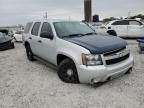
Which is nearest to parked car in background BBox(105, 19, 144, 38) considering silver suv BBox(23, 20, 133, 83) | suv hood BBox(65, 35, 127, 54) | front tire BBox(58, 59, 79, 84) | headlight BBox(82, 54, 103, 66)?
silver suv BBox(23, 20, 133, 83)

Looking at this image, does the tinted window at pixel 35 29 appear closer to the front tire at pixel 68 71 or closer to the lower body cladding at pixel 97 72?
the front tire at pixel 68 71

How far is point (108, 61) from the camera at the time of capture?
426cm

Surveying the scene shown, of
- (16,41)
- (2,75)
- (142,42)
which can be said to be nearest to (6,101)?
(2,75)

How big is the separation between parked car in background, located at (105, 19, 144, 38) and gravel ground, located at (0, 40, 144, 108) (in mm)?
8911

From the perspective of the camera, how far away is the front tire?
4623mm

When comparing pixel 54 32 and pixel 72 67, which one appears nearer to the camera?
pixel 72 67

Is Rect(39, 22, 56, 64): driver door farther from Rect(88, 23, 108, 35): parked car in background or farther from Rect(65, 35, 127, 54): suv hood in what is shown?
Rect(88, 23, 108, 35): parked car in background

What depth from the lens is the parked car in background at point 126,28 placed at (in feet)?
45.6

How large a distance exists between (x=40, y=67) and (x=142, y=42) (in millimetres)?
4566

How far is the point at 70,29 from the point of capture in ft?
18.2

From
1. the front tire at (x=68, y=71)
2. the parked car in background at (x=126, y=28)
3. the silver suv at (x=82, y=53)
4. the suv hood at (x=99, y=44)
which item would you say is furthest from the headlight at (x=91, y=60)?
the parked car in background at (x=126, y=28)

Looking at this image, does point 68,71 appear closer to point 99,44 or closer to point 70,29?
point 99,44

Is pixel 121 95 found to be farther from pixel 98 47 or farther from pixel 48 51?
pixel 48 51

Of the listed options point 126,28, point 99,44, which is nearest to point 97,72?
point 99,44
